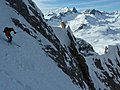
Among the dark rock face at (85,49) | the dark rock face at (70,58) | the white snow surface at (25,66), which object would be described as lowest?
the dark rock face at (85,49)

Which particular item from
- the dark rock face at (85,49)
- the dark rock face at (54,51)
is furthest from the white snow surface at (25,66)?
the dark rock face at (85,49)

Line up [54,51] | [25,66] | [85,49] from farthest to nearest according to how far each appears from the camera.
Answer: [85,49] < [54,51] < [25,66]

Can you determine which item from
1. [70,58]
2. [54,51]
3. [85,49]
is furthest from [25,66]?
[85,49]

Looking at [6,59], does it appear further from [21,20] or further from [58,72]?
[21,20]

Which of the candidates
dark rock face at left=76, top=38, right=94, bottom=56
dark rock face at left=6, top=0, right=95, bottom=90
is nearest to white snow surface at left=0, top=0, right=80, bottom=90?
dark rock face at left=6, top=0, right=95, bottom=90

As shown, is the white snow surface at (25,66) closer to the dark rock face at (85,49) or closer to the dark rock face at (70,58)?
the dark rock face at (70,58)

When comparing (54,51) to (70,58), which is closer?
(54,51)

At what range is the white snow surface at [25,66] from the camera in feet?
81.0

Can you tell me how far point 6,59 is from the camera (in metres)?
27.0

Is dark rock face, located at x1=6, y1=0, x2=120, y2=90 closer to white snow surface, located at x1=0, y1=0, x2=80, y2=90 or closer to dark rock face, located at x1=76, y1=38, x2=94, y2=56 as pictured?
dark rock face, located at x1=76, y1=38, x2=94, y2=56

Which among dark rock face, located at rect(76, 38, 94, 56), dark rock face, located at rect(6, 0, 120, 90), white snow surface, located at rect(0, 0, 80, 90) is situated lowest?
dark rock face, located at rect(76, 38, 94, 56)

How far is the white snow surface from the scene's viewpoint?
24694mm

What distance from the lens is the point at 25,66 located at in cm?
2858

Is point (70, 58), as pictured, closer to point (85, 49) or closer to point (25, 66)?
point (25, 66)
